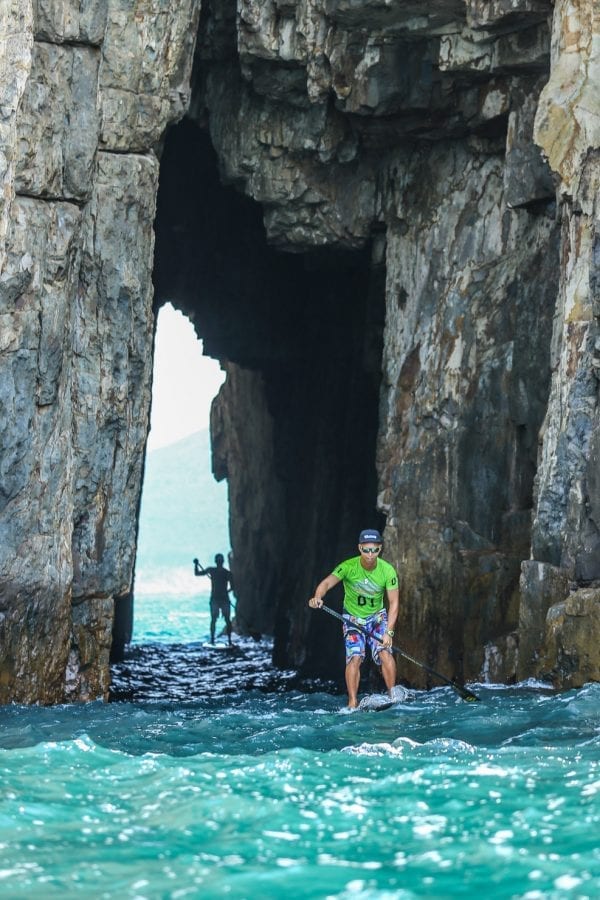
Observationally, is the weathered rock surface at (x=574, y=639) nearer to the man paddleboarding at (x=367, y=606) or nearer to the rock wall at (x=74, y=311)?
the man paddleboarding at (x=367, y=606)

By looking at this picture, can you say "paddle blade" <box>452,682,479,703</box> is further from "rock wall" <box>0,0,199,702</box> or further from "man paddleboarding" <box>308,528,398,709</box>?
"rock wall" <box>0,0,199,702</box>

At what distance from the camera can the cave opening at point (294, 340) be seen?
78.2 feet

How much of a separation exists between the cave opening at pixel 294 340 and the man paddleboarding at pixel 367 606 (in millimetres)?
9172

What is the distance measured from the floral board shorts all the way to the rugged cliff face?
5.99 feet

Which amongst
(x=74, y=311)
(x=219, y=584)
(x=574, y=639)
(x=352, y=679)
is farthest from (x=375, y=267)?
(x=219, y=584)

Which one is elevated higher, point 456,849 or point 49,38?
point 49,38

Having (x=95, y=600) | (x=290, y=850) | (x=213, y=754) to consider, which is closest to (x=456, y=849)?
(x=290, y=850)

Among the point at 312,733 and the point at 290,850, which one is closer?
the point at 290,850

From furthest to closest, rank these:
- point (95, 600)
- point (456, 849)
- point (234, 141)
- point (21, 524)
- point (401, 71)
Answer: point (234, 141)
point (401, 71)
point (95, 600)
point (21, 524)
point (456, 849)

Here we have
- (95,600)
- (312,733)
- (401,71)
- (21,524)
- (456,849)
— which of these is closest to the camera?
(456,849)

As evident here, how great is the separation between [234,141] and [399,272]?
9.96 feet

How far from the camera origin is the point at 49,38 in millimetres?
14750

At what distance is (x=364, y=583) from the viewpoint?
1291 centimetres

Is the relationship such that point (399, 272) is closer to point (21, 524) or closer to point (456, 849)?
point (21, 524)
